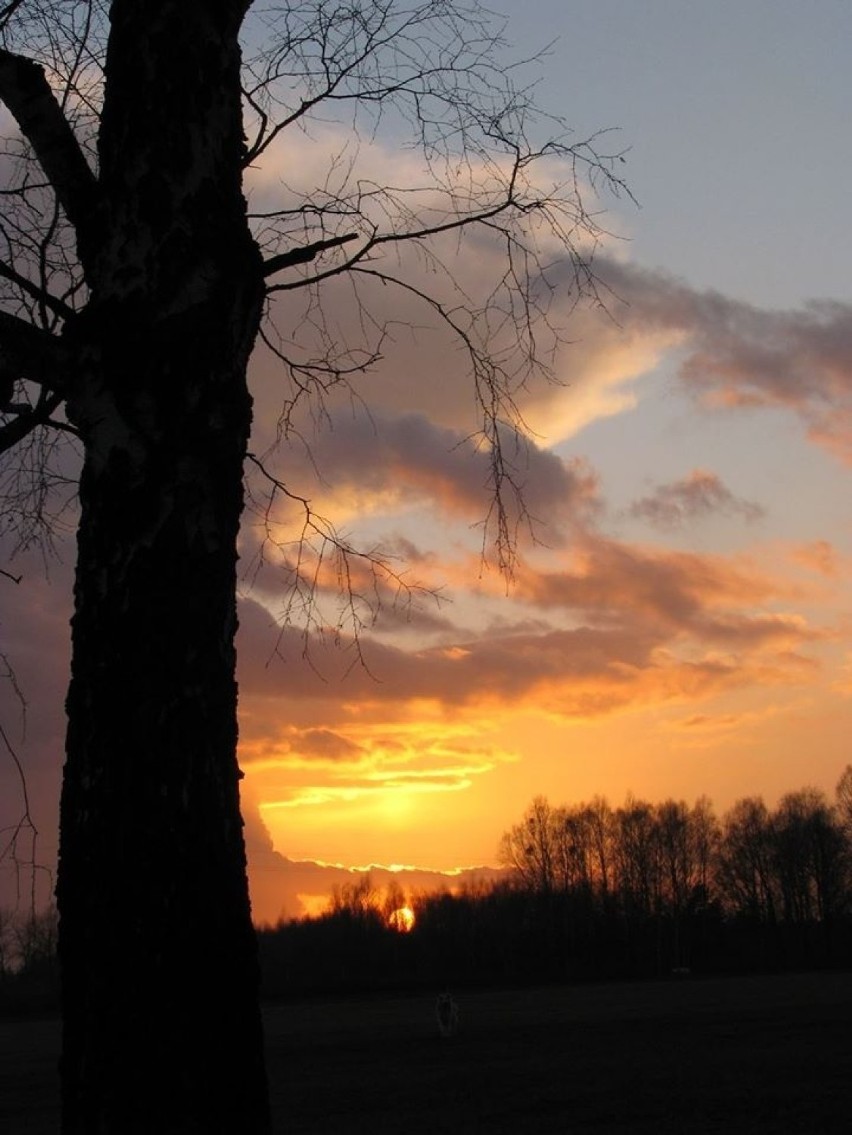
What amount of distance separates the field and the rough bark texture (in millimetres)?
18920

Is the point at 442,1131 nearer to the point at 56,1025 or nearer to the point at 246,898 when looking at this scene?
the point at 246,898

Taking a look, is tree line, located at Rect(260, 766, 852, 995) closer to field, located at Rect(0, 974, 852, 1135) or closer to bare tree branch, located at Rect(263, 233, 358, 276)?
field, located at Rect(0, 974, 852, 1135)

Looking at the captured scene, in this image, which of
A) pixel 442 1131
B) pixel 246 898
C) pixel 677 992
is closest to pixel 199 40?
pixel 246 898

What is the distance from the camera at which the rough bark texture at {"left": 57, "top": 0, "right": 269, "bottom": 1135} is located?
3.09 metres

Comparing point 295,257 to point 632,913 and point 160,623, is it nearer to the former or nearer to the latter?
point 160,623

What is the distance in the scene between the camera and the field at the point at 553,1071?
73.0 feet

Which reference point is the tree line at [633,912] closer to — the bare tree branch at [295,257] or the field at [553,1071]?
Answer: the field at [553,1071]

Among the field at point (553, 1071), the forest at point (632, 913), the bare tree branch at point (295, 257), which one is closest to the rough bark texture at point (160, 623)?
the bare tree branch at point (295, 257)

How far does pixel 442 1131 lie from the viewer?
21516mm

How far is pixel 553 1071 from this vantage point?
30297 millimetres

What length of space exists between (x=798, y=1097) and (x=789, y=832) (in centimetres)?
11917

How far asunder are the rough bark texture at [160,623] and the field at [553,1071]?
18920 millimetres

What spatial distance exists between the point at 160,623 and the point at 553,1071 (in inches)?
1171

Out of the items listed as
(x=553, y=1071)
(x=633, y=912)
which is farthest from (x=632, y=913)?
(x=553, y=1071)
